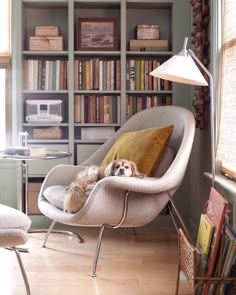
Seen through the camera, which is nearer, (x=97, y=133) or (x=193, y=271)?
(x=193, y=271)

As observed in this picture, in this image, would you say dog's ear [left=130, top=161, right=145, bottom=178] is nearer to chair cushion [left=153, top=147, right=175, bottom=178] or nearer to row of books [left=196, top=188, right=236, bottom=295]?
chair cushion [left=153, top=147, right=175, bottom=178]

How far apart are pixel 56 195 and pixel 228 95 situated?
122 cm

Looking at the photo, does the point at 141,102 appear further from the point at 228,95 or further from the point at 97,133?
the point at 228,95

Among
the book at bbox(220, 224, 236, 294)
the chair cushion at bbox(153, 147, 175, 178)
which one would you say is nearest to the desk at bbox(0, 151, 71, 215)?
the chair cushion at bbox(153, 147, 175, 178)

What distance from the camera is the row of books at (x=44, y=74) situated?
3943 millimetres

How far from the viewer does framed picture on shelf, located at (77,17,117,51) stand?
3951mm

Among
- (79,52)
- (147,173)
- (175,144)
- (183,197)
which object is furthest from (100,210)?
(79,52)

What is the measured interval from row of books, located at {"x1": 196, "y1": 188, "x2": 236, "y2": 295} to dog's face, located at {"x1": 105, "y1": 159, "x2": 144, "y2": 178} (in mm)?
857

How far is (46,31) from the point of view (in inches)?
156

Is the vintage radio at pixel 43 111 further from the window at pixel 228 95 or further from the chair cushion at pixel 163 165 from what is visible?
the window at pixel 228 95

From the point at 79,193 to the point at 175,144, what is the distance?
0.78 metres

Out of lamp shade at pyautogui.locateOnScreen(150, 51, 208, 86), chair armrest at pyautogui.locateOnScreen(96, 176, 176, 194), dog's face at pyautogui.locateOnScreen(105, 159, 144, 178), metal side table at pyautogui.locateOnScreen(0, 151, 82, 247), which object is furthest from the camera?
metal side table at pyautogui.locateOnScreen(0, 151, 82, 247)

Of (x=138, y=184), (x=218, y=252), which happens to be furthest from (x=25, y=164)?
(x=218, y=252)

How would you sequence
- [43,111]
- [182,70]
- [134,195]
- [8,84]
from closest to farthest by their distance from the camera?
[182,70]
[134,195]
[43,111]
[8,84]
